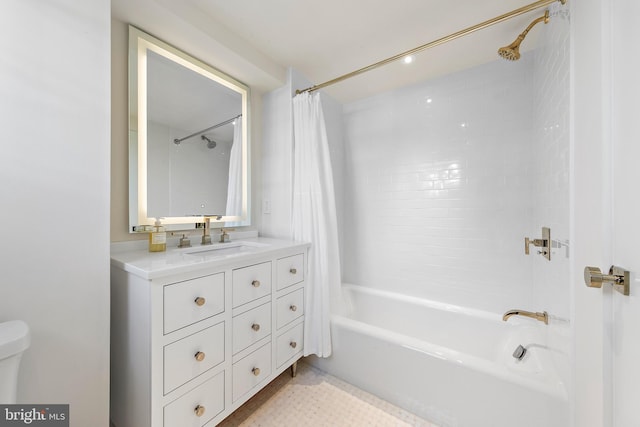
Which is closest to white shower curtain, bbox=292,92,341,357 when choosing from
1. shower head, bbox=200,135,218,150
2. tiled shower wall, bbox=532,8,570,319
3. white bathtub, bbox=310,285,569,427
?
white bathtub, bbox=310,285,569,427

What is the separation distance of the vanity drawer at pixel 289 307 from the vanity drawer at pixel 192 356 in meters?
0.41

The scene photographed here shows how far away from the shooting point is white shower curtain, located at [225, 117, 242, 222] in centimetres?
185

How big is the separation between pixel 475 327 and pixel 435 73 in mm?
2041

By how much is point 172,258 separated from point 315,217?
946 mm

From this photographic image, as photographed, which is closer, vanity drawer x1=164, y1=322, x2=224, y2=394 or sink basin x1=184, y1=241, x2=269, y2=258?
vanity drawer x1=164, y1=322, x2=224, y2=394

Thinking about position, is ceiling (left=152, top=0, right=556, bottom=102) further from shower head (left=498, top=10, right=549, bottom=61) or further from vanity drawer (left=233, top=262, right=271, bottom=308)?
vanity drawer (left=233, top=262, right=271, bottom=308)

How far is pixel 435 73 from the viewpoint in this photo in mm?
1975

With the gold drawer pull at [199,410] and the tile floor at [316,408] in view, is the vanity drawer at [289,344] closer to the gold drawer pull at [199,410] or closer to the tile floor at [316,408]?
the tile floor at [316,408]

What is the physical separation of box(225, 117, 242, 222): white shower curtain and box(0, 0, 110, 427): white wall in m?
0.89

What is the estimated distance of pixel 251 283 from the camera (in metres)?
1.30

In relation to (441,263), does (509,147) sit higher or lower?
higher

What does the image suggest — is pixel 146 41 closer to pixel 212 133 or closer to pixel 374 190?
pixel 212 133

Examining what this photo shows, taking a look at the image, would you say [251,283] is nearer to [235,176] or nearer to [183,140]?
[235,176]

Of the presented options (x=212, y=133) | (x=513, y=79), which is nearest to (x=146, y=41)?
(x=212, y=133)
